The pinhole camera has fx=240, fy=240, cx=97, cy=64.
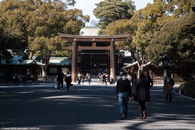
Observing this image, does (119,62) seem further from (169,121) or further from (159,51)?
(169,121)

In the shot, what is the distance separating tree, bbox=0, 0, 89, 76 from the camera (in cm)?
3919

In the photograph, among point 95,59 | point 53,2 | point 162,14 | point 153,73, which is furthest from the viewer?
point 95,59

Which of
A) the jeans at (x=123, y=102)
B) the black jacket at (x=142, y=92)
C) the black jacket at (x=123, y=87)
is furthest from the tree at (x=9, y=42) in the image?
the black jacket at (x=142, y=92)

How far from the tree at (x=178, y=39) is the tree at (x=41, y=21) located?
1743cm

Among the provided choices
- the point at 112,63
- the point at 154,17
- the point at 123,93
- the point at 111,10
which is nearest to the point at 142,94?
the point at 123,93

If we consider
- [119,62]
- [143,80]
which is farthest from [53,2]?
[143,80]

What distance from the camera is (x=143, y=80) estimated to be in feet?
27.0

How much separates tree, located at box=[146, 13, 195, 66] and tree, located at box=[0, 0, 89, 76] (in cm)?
1743

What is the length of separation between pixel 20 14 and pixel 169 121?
1496 inches

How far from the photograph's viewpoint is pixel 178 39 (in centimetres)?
2500

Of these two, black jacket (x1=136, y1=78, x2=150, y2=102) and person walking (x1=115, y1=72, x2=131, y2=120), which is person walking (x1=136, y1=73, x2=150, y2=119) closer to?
black jacket (x1=136, y1=78, x2=150, y2=102)

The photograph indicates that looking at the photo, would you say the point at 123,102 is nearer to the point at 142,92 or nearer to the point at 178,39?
the point at 142,92

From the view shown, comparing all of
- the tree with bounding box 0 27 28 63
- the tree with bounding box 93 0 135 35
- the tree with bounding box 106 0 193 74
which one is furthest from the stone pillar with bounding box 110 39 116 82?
the tree with bounding box 93 0 135 35

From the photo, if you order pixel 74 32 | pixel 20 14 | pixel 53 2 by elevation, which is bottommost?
pixel 74 32
